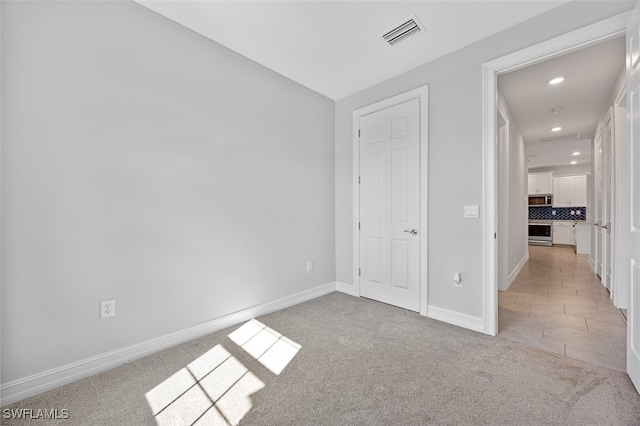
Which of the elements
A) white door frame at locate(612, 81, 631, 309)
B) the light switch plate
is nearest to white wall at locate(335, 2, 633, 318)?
the light switch plate

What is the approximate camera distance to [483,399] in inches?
61.2

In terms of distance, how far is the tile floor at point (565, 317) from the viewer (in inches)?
83.4

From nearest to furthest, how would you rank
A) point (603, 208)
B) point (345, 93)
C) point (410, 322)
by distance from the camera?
point (410, 322) < point (345, 93) < point (603, 208)

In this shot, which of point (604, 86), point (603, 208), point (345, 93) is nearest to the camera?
point (604, 86)

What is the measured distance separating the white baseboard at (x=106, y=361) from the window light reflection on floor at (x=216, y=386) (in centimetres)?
30

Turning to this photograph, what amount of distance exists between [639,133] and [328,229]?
9.41 feet

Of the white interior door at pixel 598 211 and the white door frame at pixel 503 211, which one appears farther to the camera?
the white interior door at pixel 598 211

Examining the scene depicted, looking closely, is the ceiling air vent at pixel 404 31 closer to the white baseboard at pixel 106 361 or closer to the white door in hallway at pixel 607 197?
the white baseboard at pixel 106 361

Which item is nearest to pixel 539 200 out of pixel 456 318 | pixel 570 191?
pixel 570 191

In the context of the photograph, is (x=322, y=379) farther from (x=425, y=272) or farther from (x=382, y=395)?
(x=425, y=272)

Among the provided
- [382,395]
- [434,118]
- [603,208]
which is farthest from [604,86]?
[382,395]

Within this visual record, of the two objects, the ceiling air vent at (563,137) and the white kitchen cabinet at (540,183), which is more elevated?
the ceiling air vent at (563,137)

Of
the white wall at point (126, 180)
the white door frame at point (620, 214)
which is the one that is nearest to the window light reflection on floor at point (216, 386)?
the white wall at point (126, 180)

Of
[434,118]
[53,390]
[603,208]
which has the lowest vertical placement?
[53,390]
